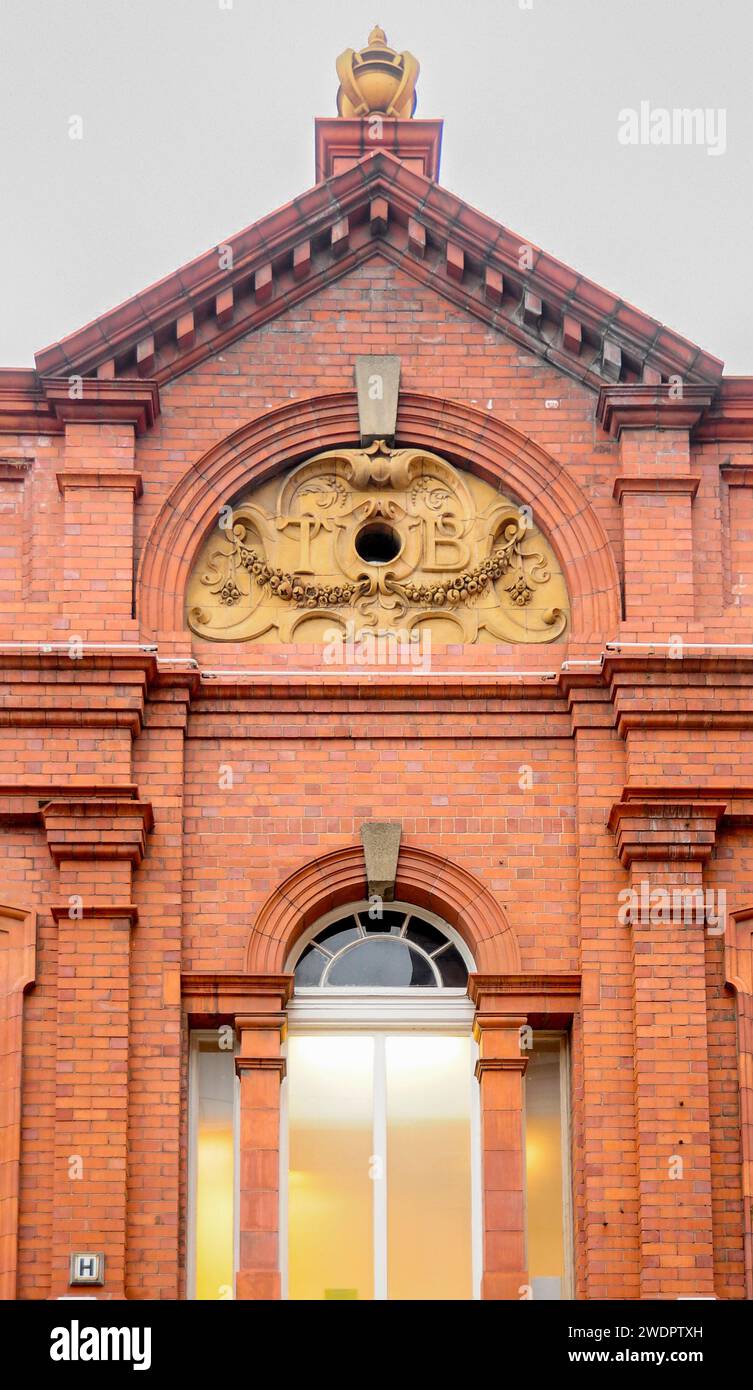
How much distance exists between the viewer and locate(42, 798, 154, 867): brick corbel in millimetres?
21141

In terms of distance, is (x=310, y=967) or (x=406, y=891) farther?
(x=310, y=967)

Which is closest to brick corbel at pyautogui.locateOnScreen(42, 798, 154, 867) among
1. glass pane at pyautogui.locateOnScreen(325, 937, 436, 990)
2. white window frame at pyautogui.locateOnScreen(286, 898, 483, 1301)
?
white window frame at pyautogui.locateOnScreen(286, 898, 483, 1301)

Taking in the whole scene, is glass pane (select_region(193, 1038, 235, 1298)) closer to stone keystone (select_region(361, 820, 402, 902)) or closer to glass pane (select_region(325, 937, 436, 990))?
glass pane (select_region(325, 937, 436, 990))

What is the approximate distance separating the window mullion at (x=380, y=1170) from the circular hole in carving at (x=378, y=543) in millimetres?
4066

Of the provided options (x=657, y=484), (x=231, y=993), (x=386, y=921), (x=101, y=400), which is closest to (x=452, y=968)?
(x=386, y=921)

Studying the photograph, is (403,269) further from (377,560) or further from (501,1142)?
(501,1142)

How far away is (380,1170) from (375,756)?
10.8 ft

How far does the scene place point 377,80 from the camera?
24.4 metres

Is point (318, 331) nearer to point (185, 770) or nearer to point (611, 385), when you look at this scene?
point (611, 385)

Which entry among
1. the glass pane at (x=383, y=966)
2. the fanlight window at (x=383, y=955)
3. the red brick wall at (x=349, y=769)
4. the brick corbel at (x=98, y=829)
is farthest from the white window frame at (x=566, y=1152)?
the brick corbel at (x=98, y=829)

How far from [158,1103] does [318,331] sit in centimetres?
677

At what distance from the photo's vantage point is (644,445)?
74.1 ft

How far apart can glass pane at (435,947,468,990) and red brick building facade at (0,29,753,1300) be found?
0.12m
